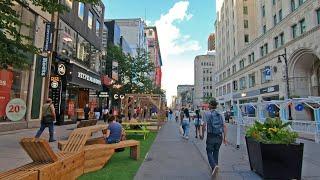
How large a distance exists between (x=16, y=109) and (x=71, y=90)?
10355 mm

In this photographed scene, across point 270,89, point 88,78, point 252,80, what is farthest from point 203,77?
point 88,78

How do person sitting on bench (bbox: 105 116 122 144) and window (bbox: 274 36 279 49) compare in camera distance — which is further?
window (bbox: 274 36 279 49)

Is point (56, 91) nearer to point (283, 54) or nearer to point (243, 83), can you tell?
point (283, 54)

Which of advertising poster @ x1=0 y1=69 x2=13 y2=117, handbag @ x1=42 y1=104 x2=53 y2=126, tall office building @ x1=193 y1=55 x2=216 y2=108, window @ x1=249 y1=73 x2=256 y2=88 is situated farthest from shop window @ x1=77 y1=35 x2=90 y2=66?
tall office building @ x1=193 y1=55 x2=216 y2=108

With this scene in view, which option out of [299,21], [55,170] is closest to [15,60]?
[55,170]

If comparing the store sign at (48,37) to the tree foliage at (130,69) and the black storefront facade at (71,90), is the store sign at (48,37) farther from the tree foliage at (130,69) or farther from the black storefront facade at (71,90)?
the tree foliage at (130,69)

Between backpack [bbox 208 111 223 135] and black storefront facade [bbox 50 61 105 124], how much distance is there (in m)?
16.5

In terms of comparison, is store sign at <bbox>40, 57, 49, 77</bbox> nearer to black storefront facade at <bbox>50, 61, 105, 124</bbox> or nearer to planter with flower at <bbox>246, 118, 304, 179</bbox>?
black storefront facade at <bbox>50, 61, 105, 124</bbox>

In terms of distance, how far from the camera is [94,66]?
106ft

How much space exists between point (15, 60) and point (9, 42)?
0.52m

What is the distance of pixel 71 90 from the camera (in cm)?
2739

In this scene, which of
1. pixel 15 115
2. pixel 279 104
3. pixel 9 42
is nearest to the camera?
pixel 9 42

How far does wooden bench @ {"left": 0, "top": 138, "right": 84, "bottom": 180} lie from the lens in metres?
4.51

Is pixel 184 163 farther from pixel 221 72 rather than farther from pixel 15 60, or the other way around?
pixel 221 72
